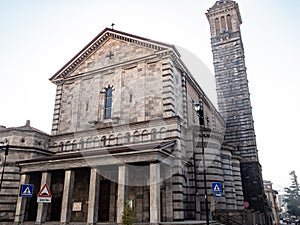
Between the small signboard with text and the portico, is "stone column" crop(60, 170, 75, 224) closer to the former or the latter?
the portico

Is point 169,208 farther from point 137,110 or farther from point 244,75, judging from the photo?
point 244,75

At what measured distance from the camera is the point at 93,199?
18.3 meters

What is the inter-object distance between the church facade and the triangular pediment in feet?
0.34

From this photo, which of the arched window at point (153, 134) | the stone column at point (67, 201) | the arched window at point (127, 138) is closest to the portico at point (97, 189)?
the stone column at point (67, 201)

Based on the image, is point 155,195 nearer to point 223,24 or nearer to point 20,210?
point 20,210

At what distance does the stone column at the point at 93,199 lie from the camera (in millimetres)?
17953

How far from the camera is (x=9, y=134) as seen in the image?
23.9 metres

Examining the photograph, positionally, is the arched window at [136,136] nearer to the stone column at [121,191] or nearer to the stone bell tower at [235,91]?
the stone column at [121,191]

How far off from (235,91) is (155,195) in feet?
89.1

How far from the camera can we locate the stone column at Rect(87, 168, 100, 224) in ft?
58.9

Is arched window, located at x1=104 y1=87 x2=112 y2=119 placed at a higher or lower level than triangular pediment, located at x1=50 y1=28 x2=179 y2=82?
lower

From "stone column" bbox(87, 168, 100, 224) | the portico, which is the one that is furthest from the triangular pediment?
"stone column" bbox(87, 168, 100, 224)

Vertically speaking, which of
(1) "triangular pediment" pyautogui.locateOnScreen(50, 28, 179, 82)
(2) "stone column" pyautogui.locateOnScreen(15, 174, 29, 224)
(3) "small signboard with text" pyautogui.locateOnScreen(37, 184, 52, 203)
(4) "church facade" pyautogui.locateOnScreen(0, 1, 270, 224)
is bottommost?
(2) "stone column" pyautogui.locateOnScreen(15, 174, 29, 224)

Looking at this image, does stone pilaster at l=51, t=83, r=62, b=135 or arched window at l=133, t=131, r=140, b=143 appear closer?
arched window at l=133, t=131, r=140, b=143
